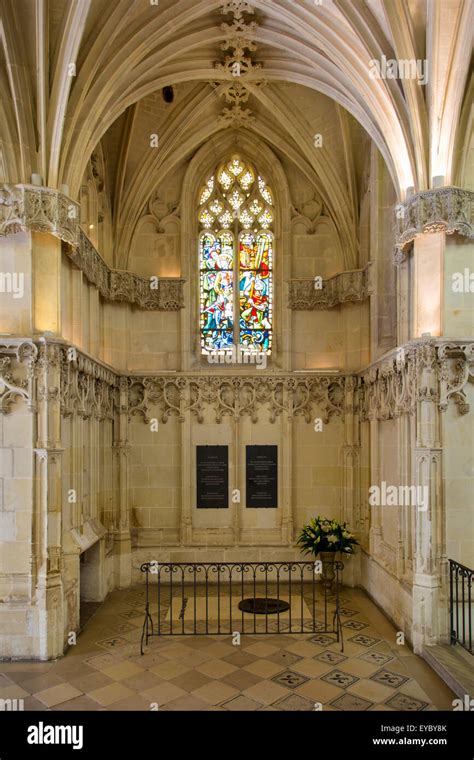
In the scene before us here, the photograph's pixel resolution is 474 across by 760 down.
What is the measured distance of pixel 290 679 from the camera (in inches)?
293

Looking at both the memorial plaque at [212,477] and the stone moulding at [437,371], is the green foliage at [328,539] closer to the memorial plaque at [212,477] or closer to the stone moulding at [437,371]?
the memorial plaque at [212,477]

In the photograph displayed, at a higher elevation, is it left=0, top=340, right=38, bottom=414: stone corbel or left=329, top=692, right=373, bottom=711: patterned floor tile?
left=0, top=340, right=38, bottom=414: stone corbel

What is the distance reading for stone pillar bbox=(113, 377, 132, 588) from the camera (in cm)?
1216

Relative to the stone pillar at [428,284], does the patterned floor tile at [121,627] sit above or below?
below

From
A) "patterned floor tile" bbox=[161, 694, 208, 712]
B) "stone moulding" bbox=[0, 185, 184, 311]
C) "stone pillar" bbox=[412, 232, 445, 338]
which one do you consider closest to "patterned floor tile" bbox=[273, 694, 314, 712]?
"patterned floor tile" bbox=[161, 694, 208, 712]

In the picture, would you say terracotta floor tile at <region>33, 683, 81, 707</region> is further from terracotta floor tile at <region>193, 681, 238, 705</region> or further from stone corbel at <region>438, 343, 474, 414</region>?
stone corbel at <region>438, 343, 474, 414</region>

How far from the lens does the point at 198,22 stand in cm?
1016

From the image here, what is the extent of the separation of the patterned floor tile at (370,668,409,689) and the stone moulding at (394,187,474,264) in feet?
19.2

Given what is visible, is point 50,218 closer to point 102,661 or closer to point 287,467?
point 102,661

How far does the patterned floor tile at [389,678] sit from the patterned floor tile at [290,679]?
882 millimetres

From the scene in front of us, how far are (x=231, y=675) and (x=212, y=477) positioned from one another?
5.62 metres

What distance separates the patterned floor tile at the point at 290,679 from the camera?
729cm

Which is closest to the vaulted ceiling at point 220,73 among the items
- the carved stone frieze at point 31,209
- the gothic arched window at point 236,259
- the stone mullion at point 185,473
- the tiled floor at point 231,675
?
the carved stone frieze at point 31,209
